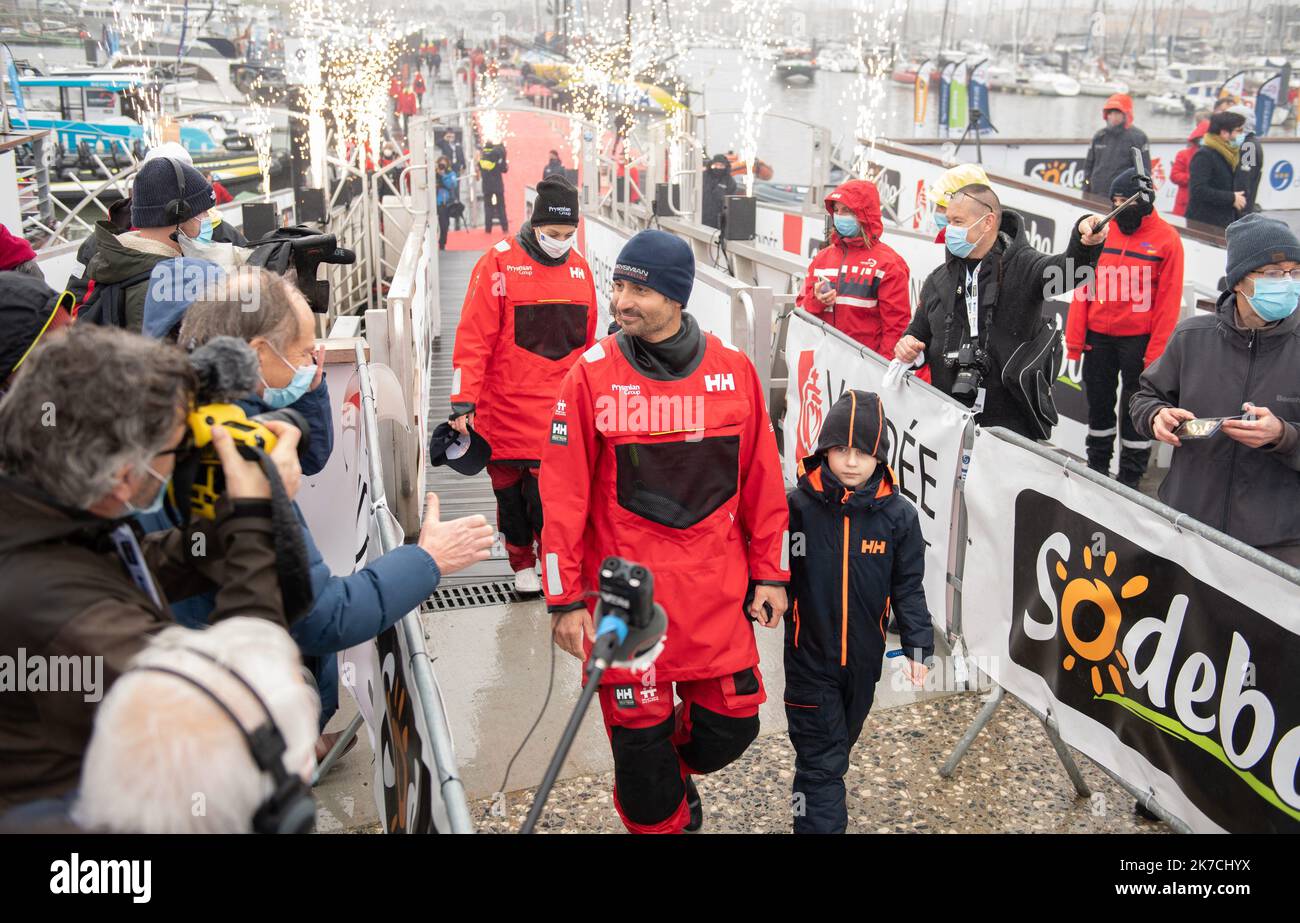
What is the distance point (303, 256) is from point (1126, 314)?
5298 mm

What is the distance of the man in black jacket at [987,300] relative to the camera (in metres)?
5.21

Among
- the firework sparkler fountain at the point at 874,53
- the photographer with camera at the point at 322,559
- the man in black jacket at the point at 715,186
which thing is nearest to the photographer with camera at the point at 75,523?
the photographer with camera at the point at 322,559

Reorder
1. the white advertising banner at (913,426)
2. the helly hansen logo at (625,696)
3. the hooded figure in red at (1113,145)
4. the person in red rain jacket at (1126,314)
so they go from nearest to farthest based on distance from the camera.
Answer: the helly hansen logo at (625,696) → the white advertising banner at (913,426) → the person in red rain jacket at (1126,314) → the hooded figure in red at (1113,145)

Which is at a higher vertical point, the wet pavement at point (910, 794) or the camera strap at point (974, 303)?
the camera strap at point (974, 303)

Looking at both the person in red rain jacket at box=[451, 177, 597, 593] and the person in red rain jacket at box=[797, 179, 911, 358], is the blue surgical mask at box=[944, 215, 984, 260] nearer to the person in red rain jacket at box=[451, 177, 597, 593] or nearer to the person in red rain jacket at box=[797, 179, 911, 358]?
the person in red rain jacket at box=[797, 179, 911, 358]

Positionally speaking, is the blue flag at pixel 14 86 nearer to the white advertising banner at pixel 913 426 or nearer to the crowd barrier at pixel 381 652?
the crowd barrier at pixel 381 652

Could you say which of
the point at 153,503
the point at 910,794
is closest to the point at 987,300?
the point at 910,794

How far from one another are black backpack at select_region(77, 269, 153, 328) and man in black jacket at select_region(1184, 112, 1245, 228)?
1096cm

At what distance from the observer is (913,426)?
5.20 meters

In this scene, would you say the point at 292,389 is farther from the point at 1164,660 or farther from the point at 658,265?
the point at 1164,660

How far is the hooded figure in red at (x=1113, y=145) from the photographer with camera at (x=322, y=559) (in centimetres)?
1161

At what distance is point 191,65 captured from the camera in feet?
147
